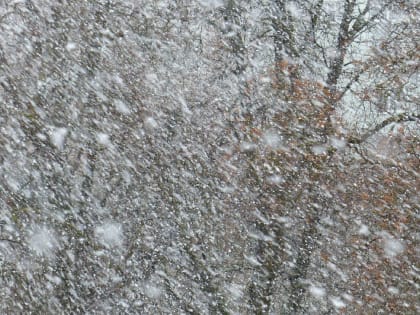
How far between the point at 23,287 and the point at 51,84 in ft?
5.41

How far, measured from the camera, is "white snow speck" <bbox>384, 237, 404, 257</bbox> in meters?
5.45

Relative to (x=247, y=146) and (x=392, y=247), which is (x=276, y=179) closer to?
(x=247, y=146)

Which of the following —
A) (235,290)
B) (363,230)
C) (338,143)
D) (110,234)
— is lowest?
(110,234)

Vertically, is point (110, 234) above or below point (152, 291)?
above

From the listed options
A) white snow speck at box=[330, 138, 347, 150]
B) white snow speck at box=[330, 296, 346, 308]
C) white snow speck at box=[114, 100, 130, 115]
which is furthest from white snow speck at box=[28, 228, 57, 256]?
white snow speck at box=[330, 138, 347, 150]

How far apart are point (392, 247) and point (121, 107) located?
2481 mm

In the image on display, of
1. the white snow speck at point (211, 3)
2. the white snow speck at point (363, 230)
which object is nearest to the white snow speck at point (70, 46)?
the white snow speck at point (211, 3)

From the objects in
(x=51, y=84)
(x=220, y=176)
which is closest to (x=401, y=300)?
(x=220, y=176)

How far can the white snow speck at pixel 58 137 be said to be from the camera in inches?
218

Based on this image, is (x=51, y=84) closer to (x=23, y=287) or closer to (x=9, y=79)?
(x=9, y=79)

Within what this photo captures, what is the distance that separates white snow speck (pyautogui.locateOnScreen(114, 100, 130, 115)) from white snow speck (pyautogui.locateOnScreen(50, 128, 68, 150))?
493 millimetres

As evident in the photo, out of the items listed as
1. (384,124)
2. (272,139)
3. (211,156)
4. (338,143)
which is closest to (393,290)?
(338,143)

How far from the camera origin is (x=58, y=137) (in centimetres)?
559

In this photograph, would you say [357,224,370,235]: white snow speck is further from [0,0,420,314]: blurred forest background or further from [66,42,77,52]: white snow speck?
[66,42,77,52]: white snow speck
